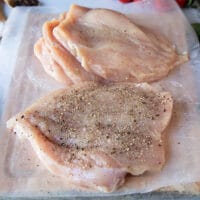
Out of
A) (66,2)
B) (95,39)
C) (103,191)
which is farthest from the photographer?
(66,2)

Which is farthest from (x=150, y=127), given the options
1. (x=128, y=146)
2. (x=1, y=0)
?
(x=1, y=0)

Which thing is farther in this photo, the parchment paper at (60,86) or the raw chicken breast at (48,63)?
the raw chicken breast at (48,63)

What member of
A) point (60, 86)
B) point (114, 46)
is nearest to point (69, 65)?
point (60, 86)

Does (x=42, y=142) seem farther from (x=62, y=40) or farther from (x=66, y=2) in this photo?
(x=66, y=2)

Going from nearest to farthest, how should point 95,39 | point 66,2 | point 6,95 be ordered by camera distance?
1. point 6,95
2. point 95,39
3. point 66,2

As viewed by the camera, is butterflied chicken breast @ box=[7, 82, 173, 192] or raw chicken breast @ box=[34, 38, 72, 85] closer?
butterflied chicken breast @ box=[7, 82, 173, 192]
